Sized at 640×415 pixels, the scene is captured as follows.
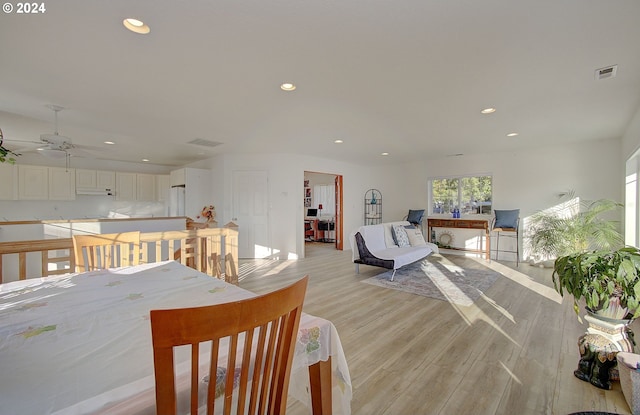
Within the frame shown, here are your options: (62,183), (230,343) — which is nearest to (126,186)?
(62,183)

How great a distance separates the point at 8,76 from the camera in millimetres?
2426

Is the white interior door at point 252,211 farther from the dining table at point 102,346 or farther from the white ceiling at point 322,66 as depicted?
the dining table at point 102,346

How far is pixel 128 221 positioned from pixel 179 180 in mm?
Answer: 2623

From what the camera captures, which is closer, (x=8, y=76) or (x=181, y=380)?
(x=181, y=380)

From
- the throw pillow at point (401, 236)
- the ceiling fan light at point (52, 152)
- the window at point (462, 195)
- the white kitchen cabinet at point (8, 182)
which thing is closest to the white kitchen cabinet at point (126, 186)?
the white kitchen cabinet at point (8, 182)

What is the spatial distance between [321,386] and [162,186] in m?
7.92

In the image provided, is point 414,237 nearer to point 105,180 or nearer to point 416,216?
point 416,216

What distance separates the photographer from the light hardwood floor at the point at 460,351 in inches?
66.3

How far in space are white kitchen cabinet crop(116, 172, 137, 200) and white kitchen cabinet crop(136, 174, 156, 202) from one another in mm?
94

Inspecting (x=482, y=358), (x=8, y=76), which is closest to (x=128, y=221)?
(x=8, y=76)

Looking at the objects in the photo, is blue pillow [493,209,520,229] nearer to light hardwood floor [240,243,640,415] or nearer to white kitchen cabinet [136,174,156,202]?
light hardwood floor [240,243,640,415]

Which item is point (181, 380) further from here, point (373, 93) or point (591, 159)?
point (591, 159)

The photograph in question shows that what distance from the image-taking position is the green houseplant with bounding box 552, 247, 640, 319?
164 centimetres

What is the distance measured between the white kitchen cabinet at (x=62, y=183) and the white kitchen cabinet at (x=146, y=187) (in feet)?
4.21
